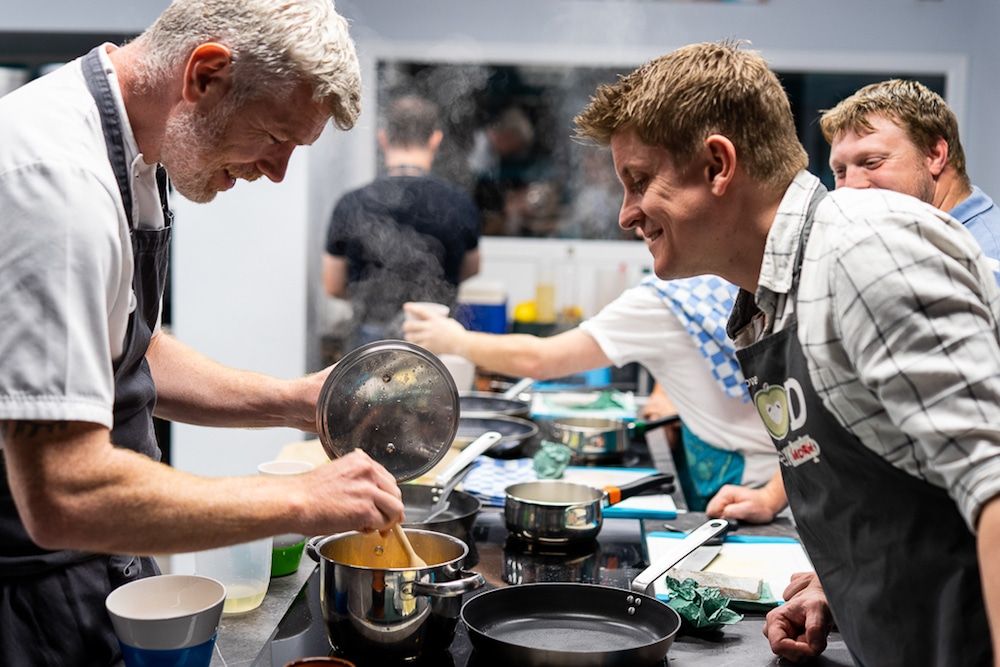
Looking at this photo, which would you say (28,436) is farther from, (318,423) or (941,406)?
(941,406)

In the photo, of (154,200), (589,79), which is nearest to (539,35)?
(589,79)

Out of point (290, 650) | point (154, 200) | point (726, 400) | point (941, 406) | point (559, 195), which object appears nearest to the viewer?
point (941, 406)

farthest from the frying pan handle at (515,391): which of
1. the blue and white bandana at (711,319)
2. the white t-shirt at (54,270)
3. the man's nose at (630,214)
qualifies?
the white t-shirt at (54,270)

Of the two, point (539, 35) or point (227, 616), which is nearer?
point (227, 616)

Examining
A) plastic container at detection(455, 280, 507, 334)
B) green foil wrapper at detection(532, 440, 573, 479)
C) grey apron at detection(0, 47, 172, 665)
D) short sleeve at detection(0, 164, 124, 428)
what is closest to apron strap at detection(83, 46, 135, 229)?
grey apron at detection(0, 47, 172, 665)

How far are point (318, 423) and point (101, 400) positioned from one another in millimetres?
434

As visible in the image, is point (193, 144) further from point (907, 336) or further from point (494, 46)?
point (494, 46)

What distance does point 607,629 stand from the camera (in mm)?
1474

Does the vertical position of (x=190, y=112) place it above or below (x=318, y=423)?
above

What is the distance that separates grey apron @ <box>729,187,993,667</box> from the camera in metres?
1.14

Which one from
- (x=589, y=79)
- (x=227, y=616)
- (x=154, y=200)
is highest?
(x=589, y=79)

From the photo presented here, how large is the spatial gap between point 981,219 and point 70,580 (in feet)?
7.38

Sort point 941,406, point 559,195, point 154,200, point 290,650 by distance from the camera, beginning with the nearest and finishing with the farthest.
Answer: point 941,406 < point 290,650 < point 154,200 < point 559,195

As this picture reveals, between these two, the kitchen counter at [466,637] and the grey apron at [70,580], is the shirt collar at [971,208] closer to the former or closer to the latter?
the kitchen counter at [466,637]
